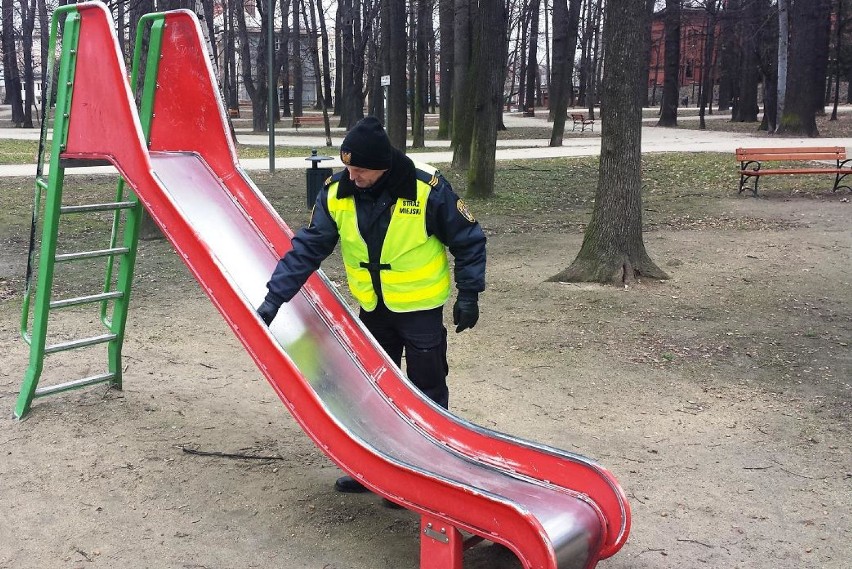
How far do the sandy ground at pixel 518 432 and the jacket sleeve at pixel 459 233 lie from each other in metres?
1.07

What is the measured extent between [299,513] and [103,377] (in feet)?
6.37

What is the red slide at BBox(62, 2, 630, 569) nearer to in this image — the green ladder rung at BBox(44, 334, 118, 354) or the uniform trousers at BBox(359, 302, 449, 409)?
the uniform trousers at BBox(359, 302, 449, 409)

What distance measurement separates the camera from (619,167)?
25.0ft

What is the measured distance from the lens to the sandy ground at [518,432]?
3482 millimetres

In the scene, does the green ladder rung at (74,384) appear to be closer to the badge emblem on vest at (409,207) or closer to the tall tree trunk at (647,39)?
the badge emblem on vest at (409,207)

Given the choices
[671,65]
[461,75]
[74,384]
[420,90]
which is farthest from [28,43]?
[74,384]

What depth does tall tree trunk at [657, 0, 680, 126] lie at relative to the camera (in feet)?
108

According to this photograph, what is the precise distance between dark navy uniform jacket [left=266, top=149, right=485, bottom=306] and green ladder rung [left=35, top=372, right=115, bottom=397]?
6.17 ft

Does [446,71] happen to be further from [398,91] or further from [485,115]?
[485,115]

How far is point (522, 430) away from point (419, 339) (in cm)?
116

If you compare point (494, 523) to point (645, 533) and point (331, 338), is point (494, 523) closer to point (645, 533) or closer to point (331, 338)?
point (645, 533)

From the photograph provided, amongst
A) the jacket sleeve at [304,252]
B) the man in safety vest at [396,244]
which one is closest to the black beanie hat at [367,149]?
the man in safety vest at [396,244]

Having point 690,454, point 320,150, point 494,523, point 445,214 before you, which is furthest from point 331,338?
point 320,150

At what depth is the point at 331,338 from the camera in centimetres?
411
